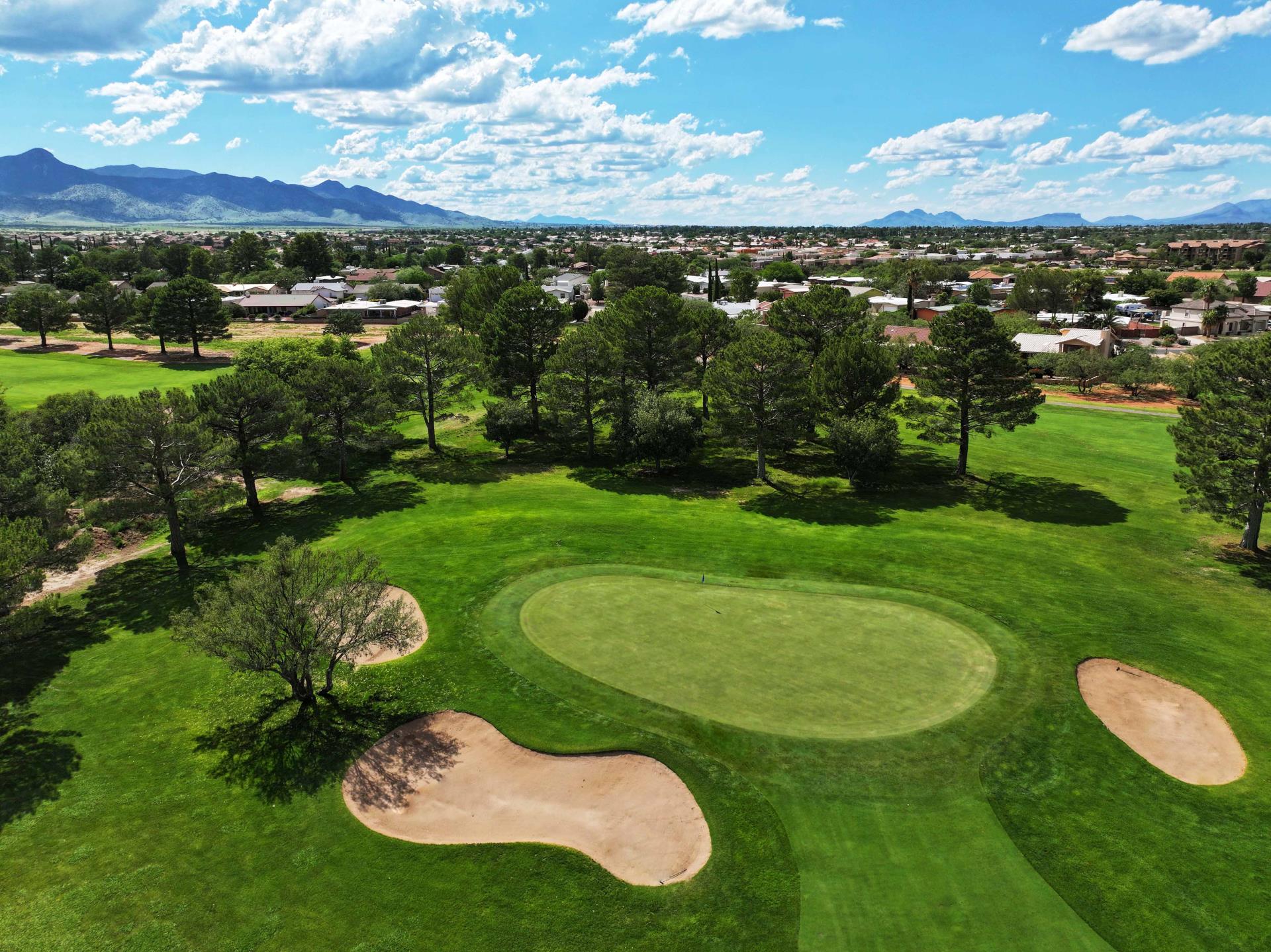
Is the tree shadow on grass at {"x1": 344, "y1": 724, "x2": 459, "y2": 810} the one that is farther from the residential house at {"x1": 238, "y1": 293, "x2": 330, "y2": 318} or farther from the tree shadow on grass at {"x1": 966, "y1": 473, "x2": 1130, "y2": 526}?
the residential house at {"x1": 238, "y1": 293, "x2": 330, "y2": 318}

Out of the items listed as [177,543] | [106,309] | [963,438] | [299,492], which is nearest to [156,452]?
[177,543]

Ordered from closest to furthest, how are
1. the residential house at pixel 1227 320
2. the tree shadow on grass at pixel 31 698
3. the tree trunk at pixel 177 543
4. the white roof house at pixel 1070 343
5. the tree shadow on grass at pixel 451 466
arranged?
the tree shadow on grass at pixel 31 698 < the tree trunk at pixel 177 543 < the tree shadow on grass at pixel 451 466 < the white roof house at pixel 1070 343 < the residential house at pixel 1227 320

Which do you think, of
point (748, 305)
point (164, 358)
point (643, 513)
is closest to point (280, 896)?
point (643, 513)

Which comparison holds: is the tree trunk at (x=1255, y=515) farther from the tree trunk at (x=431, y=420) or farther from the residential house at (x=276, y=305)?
the residential house at (x=276, y=305)

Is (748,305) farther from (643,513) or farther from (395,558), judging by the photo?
(395,558)

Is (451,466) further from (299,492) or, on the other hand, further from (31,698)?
(31,698)

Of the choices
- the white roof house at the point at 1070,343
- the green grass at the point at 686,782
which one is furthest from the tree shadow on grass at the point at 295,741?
the white roof house at the point at 1070,343
